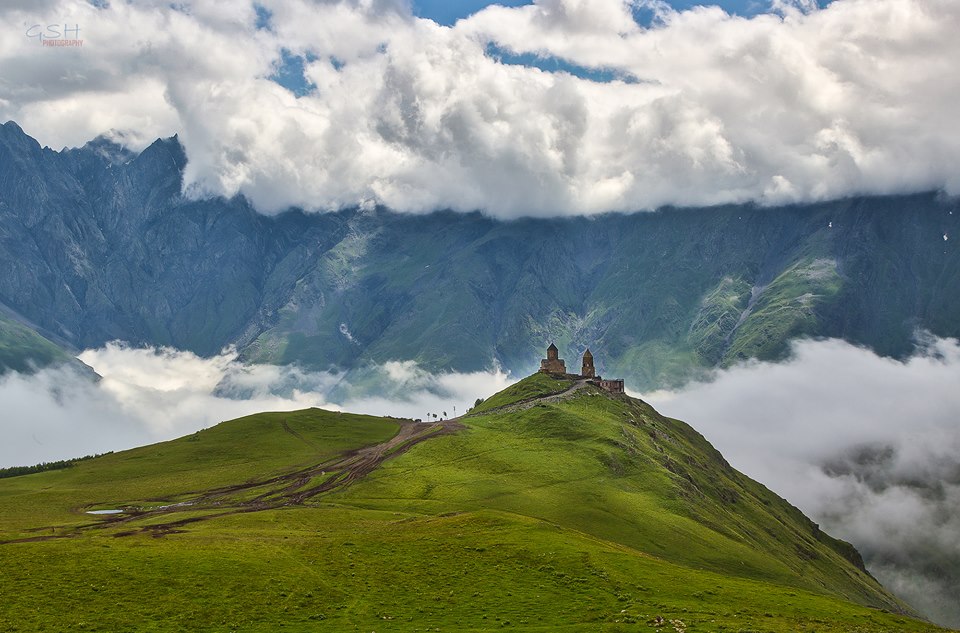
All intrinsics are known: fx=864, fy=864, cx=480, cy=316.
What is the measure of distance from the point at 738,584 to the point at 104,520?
426 feet

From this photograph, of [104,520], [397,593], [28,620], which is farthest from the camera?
[104,520]

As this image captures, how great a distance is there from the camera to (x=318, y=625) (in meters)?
92.6

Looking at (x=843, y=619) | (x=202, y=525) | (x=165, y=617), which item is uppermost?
(x=202, y=525)

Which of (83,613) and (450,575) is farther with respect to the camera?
(450,575)

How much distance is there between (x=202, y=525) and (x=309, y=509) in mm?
31505

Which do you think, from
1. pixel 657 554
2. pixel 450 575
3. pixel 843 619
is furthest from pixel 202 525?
pixel 843 619

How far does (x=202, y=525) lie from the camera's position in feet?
525

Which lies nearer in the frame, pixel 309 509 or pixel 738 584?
pixel 738 584

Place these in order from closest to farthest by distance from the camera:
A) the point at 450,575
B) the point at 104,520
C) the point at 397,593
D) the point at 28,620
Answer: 1. the point at 28,620
2. the point at 397,593
3. the point at 450,575
4. the point at 104,520

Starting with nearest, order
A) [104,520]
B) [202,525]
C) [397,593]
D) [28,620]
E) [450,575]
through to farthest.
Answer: [28,620] < [397,593] < [450,575] < [202,525] < [104,520]

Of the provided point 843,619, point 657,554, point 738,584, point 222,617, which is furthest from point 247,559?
point 657,554

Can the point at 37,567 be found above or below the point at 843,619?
above

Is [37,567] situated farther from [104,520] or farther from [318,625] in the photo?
[104,520]

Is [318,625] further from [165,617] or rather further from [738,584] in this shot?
[738,584]
